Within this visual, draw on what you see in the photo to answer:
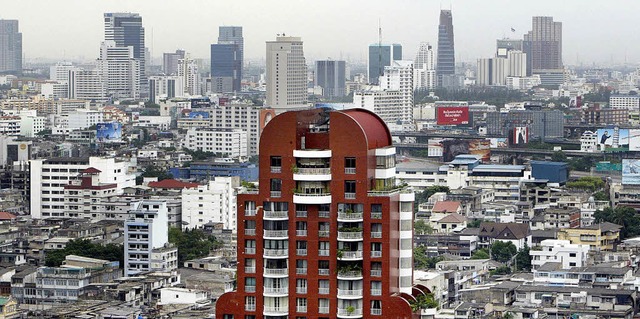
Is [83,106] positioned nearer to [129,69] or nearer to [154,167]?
[129,69]

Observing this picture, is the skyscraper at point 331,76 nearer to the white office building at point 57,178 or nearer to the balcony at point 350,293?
→ the white office building at point 57,178

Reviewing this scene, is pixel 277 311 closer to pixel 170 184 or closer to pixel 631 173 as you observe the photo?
pixel 170 184

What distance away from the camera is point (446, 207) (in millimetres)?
28281

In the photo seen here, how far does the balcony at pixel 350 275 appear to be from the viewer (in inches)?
352

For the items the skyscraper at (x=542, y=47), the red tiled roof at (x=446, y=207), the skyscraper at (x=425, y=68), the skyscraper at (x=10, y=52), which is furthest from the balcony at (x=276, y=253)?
the skyscraper at (x=10, y=52)

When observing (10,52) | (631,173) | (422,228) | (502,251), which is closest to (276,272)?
(502,251)

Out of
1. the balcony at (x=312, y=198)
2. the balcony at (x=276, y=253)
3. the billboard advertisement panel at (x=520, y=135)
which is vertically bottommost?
the billboard advertisement panel at (x=520, y=135)

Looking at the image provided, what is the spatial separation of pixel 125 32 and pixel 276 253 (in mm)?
77749

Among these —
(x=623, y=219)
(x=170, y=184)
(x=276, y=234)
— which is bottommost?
(x=623, y=219)

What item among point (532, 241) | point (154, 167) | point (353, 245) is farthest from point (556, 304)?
point (154, 167)

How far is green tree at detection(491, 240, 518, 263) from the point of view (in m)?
23.8

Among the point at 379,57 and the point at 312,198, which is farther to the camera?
the point at 379,57

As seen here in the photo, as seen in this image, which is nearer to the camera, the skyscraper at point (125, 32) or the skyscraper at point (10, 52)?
the skyscraper at point (125, 32)

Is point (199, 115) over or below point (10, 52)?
below
